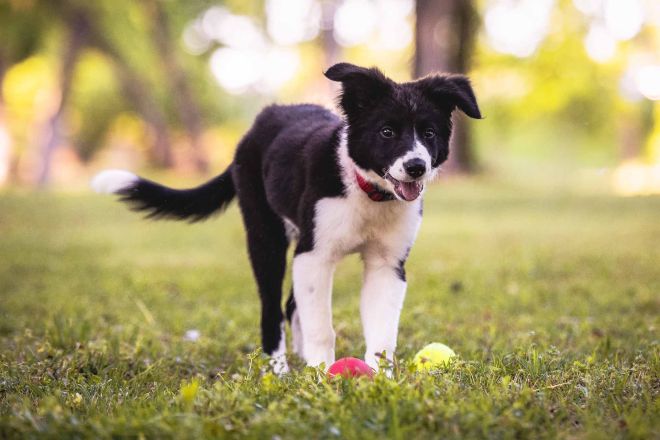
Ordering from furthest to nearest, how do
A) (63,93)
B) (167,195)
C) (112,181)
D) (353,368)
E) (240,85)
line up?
(240,85), (63,93), (167,195), (112,181), (353,368)

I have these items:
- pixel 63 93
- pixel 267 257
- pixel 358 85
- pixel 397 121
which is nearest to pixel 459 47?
pixel 63 93

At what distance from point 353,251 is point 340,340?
115 centimetres

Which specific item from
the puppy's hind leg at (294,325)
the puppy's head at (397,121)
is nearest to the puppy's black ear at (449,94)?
the puppy's head at (397,121)

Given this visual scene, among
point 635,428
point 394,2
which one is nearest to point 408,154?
point 635,428

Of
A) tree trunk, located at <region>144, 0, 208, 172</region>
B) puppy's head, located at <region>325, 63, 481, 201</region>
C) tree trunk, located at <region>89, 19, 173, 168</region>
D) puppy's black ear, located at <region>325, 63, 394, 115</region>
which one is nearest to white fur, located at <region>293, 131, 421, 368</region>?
puppy's head, located at <region>325, 63, 481, 201</region>

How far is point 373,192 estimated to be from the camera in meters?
4.18

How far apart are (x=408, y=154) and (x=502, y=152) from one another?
5736 cm

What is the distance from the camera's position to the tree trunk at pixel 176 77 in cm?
2897

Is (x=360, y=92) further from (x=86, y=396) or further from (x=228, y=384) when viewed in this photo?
(x=86, y=396)

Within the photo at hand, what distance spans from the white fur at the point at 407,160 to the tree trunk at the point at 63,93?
22.9 m

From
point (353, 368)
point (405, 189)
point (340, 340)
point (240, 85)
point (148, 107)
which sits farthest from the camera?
point (240, 85)

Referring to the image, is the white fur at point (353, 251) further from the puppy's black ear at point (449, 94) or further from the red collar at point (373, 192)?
the puppy's black ear at point (449, 94)

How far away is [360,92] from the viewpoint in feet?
13.9

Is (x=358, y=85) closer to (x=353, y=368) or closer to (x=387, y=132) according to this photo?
(x=387, y=132)
